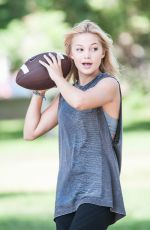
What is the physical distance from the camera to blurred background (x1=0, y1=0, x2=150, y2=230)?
1095 centimetres

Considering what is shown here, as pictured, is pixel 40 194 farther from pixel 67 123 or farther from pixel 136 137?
pixel 136 137

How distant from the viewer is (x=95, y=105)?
570 centimetres

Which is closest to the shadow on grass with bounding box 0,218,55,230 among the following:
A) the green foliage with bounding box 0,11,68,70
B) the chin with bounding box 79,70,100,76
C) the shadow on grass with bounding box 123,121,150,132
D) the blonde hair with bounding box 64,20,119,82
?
the blonde hair with bounding box 64,20,119,82

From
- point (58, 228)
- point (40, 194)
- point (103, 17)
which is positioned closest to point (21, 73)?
point (58, 228)

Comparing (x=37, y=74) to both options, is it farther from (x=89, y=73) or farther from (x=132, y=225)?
(x=132, y=225)

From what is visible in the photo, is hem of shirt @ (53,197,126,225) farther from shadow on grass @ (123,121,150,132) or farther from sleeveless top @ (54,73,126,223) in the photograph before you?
shadow on grass @ (123,121,150,132)

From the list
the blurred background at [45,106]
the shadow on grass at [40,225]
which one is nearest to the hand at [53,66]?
the blurred background at [45,106]

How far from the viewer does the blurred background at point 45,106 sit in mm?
10953

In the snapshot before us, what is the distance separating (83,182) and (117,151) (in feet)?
0.97

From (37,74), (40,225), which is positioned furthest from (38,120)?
(40,225)

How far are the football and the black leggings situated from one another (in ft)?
2.75

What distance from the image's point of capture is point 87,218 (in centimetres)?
557

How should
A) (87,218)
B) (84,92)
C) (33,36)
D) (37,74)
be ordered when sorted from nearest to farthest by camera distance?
(87,218) < (84,92) < (37,74) < (33,36)

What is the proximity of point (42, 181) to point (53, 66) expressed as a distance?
912 cm
